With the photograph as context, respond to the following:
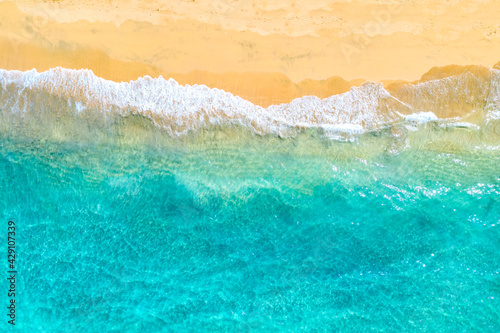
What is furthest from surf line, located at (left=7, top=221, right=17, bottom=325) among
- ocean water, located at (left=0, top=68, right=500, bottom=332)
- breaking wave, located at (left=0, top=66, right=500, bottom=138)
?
breaking wave, located at (left=0, top=66, right=500, bottom=138)

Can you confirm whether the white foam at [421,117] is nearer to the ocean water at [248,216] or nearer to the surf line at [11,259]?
the ocean water at [248,216]

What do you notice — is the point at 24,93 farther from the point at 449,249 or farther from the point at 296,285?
the point at 449,249

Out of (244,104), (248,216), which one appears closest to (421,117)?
(244,104)

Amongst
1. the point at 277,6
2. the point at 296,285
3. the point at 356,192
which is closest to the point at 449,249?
the point at 356,192

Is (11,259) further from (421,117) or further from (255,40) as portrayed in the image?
(421,117)

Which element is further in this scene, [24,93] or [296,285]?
[24,93]

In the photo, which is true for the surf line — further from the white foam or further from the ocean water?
the white foam
